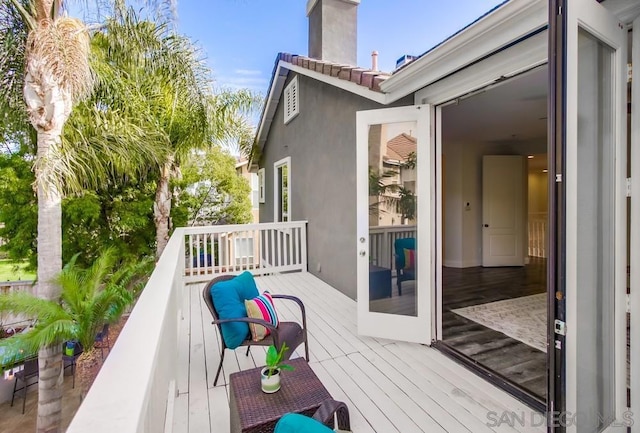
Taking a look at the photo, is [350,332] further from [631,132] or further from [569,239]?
[631,132]

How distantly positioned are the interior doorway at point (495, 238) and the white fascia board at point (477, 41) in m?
0.48

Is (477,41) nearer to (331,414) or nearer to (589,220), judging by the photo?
(589,220)

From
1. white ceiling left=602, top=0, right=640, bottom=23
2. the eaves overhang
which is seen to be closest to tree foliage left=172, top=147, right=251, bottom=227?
the eaves overhang

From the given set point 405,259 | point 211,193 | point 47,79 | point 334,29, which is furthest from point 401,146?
point 211,193

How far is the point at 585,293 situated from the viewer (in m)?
1.76

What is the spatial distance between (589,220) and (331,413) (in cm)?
163

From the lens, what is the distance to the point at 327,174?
585 centimetres

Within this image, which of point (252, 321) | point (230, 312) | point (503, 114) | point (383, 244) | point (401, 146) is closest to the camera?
point (252, 321)

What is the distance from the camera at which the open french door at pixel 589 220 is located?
1.56 metres

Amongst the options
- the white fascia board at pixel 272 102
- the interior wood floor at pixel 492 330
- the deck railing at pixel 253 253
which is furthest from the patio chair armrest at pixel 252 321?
the white fascia board at pixel 272 102

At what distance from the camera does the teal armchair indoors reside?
3.41m

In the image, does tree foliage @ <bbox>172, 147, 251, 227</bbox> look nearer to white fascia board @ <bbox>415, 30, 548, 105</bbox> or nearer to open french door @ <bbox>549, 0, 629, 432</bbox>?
white fascia board @ <bbox>415, 30, 548, 105</bbox>

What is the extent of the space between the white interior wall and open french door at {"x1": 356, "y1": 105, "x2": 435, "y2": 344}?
163 inches

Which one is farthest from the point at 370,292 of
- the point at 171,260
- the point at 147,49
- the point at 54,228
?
the point at 147,49
